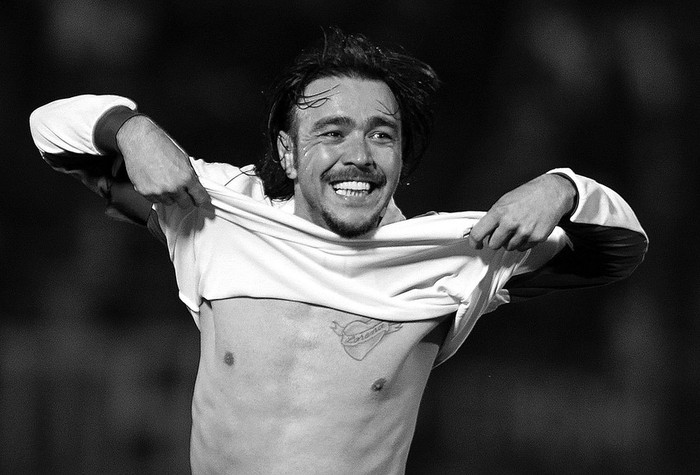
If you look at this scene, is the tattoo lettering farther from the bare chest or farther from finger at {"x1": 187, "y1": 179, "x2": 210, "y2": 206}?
finger at {"x1": 187, "y1": 179, "x2": 210, "y2": 206}

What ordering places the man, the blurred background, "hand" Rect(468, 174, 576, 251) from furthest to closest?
the blurred background → the man → "hand" Rect(468, 174, 576, 251)

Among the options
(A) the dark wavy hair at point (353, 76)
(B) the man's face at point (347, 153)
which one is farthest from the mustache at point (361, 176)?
(A) the dark wavy hair at point (353, 76)

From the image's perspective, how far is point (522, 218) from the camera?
1257mm

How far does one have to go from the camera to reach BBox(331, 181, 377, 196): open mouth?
1401mm

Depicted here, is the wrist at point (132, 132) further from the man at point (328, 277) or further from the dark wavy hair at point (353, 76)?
the dark wavy hair at point (353, 76)

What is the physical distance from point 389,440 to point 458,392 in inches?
42.1

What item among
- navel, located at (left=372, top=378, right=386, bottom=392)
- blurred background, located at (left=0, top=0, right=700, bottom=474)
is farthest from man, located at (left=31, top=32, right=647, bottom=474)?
blurred background, located at (left=0, top=0, right=700, bottom=474)

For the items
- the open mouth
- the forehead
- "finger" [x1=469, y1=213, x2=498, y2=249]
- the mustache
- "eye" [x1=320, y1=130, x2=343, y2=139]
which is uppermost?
the forehead

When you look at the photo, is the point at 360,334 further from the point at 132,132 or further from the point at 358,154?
the point at 132,132

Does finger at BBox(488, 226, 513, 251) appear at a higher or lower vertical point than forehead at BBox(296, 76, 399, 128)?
lower

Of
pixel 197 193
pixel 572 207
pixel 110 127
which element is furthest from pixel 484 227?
pixel 110 127

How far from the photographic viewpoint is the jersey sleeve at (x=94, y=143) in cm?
141

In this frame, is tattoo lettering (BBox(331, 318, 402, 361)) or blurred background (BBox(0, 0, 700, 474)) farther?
blurred background (BBox(0, 0, 700, 474))

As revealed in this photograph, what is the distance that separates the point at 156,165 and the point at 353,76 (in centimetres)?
31
